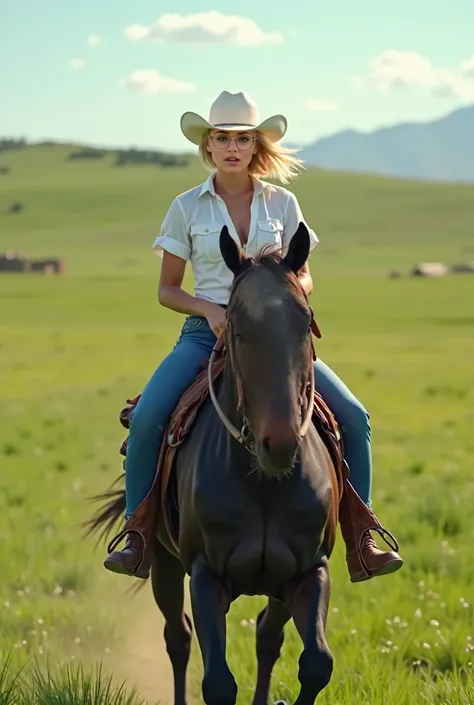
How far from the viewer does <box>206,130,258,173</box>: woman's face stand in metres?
6.18

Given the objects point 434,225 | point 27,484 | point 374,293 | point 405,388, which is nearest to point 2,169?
point 434,225

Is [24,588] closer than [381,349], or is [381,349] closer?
[24,588]

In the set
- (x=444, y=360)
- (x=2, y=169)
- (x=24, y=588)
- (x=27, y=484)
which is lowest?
(x=2, y=169)

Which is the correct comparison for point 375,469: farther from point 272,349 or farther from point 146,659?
point 272,349

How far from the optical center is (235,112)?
6.23 metres

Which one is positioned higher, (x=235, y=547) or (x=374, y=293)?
(x=235, y=547)

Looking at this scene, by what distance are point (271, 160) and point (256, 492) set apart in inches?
80.2

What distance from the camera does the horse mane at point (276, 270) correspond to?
5039mm

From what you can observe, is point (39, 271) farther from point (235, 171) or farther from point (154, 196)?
point (235, 171)

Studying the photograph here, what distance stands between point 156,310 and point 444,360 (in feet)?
71.5

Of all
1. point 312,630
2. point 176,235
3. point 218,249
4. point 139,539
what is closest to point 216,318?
point 218,249

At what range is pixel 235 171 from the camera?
6.20m

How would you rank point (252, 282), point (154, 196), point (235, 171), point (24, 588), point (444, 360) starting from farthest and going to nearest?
point (154, 196) → point (444, 360) → point (24, 588) → point (235, 171) → point (252, 282)

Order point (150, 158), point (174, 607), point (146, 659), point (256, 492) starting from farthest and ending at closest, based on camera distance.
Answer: point (150, 158)
point (146, 659)
point (174, 607)
point (256, 492)
